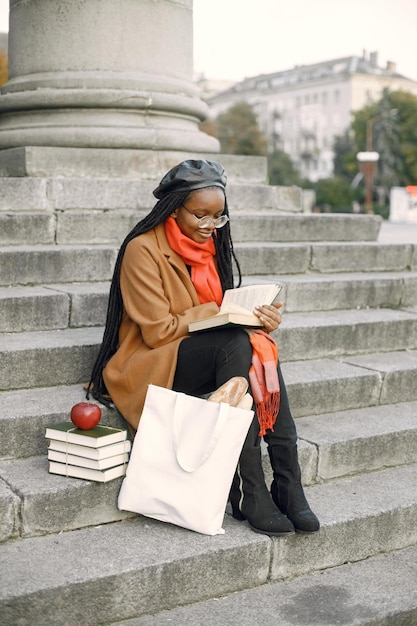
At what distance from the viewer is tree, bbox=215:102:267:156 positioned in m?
66.1

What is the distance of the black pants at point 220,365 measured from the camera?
3.72m

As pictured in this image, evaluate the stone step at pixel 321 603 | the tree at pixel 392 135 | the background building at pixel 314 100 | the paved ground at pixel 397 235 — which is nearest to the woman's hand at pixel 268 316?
the stone step at pixel 321 603

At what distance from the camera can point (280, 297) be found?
19.0 feet

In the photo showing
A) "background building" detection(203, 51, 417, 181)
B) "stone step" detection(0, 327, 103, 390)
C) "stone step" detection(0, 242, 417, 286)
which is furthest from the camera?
"background building" detection(203, 51, 417, 181)

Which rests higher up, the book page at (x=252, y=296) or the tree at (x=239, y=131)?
the tree at (x=239, y=131)

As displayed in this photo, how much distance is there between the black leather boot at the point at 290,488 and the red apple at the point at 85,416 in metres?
0.74

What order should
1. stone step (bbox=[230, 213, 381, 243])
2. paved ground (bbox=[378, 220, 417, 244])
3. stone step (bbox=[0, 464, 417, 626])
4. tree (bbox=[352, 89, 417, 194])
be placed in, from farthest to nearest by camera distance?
tree (bbox=[352, 89, 417, 194]), paved ground (bbox=[378, 220, 417, 244]), stone step (bbox=[230, 213, 381, 243]), stone step (bbox=[0, 464, 417, 626])

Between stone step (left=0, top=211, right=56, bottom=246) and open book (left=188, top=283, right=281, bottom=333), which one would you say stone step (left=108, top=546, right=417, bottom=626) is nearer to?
open book (left=188, top=283, right=281, bottom=333)

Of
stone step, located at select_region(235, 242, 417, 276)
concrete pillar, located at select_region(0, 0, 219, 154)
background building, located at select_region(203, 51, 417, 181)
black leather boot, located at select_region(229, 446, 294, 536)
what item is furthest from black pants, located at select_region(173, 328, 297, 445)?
background building, located at select_region(203, 51, 417, 181)

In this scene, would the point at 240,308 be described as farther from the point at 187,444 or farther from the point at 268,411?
the point at 187,444

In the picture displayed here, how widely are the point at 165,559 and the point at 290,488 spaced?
0.65 metres

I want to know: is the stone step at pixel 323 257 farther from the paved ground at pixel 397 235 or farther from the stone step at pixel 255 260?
the paved ground at pixel 397 235

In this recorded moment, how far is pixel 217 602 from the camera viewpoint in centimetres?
357

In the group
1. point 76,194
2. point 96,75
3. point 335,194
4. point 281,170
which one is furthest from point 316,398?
point 281,170
